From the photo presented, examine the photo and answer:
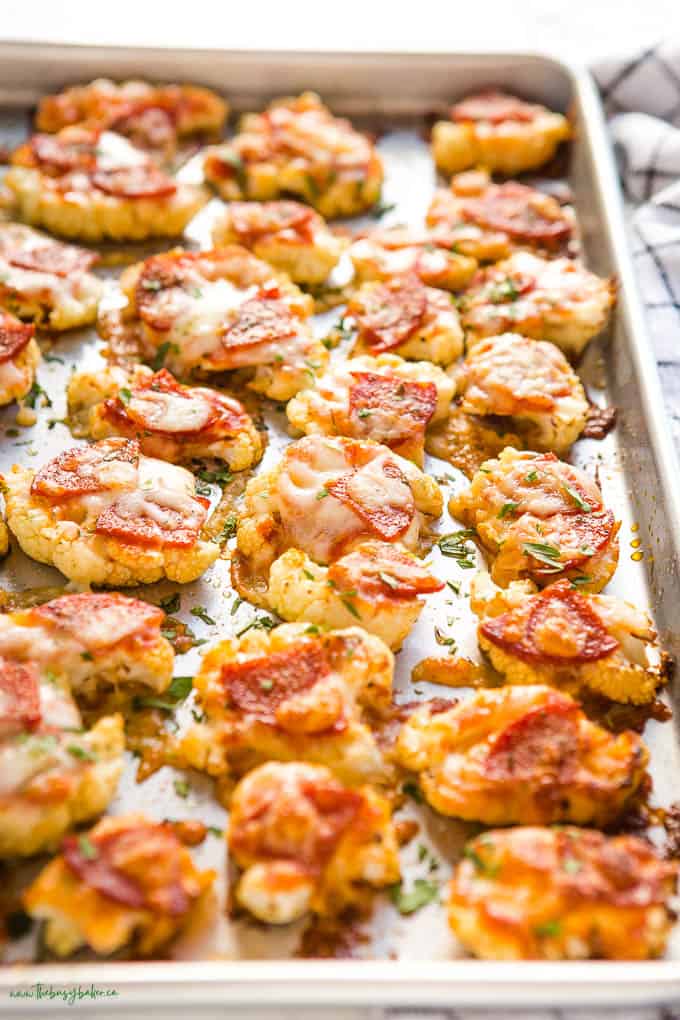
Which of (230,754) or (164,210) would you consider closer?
(230,754)

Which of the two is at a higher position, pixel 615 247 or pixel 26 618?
pixel 615 247

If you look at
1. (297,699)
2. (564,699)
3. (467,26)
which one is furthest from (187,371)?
(467,26)

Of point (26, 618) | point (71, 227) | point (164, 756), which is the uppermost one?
point (71, 227)

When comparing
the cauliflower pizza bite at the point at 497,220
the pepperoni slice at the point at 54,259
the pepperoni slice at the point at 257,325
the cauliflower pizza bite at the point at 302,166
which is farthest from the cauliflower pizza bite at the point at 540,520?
the pepperoni slice at the point at 54,259

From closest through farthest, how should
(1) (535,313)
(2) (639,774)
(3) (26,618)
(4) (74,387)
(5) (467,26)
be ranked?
(2) (639,774)
(3) (26,618)
(4) (74,387)
(1) (535,313)
(5) (467,26)

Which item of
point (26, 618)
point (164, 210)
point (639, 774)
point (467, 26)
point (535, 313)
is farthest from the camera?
point (467, 26)

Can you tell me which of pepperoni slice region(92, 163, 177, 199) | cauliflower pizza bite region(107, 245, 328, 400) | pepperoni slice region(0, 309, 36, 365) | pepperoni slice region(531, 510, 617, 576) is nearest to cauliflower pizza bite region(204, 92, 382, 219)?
pepperoni slice region(92, 163, 177, 199)

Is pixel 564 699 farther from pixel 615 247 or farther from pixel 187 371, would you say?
pixel 615 247

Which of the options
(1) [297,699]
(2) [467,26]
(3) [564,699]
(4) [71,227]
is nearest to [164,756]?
(1) [297,699]
